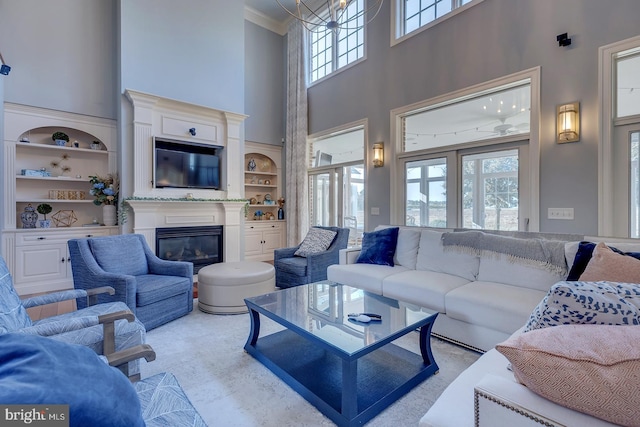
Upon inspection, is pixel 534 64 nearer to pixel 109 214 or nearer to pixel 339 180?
pixel 339 180

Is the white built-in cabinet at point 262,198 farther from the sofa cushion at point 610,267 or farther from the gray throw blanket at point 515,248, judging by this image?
the sofa cushion at point 610,267

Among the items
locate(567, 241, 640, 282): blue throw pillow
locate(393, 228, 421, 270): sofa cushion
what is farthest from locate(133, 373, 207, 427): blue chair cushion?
locate(393, 228, 421, 270): sofa cushion

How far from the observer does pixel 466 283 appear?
2.74 meters

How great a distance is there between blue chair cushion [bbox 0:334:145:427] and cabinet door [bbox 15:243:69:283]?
474 centimetres

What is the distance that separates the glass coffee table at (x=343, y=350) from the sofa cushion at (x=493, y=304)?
0.40m

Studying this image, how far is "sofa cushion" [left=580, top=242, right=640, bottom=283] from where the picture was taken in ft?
5.72

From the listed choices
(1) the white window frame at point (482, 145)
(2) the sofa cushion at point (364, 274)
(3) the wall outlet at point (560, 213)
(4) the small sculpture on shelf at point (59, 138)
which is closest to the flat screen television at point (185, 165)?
(4) the small sculpture on shelf at point (59, 138)

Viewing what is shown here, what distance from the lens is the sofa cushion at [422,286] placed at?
8.44 ft

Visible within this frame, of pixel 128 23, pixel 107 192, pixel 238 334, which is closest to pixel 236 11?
pixel 128 23

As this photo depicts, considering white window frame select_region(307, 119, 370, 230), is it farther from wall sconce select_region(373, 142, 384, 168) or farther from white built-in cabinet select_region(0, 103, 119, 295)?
white built-in cabinet select_region(0, 103, 119, 295)

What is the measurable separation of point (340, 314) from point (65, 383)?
178cm

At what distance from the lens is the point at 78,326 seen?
148 centimetres

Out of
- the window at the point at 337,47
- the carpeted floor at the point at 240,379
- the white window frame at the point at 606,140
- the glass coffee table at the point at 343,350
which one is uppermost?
the window at the point at 337,47

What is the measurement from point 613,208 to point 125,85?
6260mm
